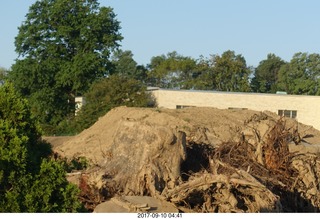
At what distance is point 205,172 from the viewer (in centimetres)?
1234

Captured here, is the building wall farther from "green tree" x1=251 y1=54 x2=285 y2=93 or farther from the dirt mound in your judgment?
"green tree" x1=251 y1=54 x2=285 y2=93

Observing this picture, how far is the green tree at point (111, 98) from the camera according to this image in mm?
45219

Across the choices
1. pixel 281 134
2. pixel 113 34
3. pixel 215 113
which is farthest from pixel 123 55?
pixel 281 134

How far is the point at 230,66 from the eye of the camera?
80500mm

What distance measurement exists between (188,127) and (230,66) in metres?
55.8

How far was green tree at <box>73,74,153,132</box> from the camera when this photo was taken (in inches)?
1780

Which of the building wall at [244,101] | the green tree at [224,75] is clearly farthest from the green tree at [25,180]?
the green tree at [224,75]

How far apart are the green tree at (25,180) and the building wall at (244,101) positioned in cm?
4287

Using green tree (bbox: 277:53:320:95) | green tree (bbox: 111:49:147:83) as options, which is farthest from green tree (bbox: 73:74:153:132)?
green tree (bbox: 111:49:147:83)

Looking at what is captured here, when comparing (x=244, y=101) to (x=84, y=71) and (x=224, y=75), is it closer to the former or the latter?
(x=84, y=71)

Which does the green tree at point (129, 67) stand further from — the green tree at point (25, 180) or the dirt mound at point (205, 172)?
the green tree at point (25, 180)

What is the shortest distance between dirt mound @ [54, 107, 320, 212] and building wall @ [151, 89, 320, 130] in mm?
32595

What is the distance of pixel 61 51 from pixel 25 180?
172 feet

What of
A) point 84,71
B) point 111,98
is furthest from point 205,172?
point 84,71
